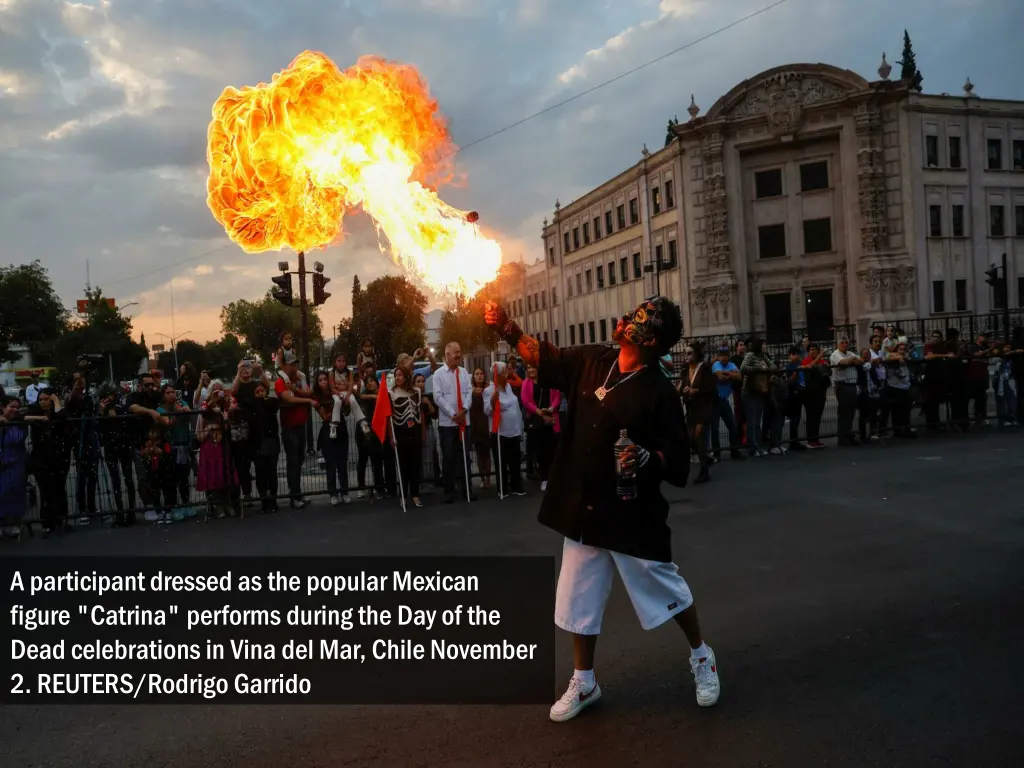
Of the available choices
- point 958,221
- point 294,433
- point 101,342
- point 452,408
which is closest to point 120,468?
point 294,433

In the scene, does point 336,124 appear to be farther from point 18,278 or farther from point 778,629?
point 18,278

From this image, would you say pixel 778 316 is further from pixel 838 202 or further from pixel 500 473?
pixel 500 473

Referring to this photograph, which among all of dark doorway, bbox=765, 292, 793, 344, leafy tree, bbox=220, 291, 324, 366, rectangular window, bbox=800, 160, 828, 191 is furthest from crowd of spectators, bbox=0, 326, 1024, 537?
leafy tree, bbox=220, 291, 324, 366

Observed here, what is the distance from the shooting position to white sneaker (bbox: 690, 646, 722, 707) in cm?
418

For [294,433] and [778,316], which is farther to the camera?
[778,316]

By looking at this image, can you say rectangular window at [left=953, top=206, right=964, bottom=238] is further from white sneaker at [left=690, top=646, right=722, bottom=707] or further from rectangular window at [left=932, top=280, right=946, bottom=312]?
white sneaker at [left=690, top=646, right=722, bottom=707]

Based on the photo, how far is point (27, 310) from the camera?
54.1 metres

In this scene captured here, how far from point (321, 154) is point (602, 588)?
21.0 ft

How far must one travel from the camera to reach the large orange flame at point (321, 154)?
834 cm

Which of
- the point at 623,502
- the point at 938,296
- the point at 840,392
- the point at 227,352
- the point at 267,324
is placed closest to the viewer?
the point at 623,502

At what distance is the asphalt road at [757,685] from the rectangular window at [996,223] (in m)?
40.2
